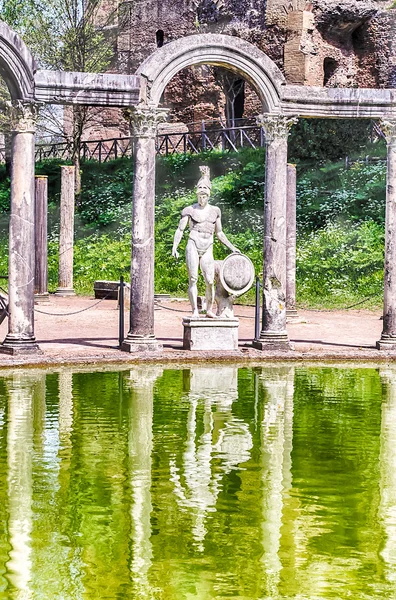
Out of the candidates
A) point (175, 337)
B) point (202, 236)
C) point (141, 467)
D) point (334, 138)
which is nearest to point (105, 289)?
point (175, 337)

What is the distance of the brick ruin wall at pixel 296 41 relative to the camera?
3575cm

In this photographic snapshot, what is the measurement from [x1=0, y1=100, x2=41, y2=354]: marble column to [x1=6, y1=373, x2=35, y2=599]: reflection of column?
2066 mm

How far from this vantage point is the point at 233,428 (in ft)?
31.9

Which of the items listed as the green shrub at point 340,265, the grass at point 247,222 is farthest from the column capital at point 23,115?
the green shrub at point 340,265

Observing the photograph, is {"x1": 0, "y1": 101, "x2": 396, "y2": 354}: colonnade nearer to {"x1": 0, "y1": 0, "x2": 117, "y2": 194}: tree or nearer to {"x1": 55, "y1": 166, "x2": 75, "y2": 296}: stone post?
{"x1": 55, "y1": 166, "x2": 75, "y2": 296}: stone post

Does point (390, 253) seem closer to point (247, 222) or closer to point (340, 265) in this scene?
point (340, 265)

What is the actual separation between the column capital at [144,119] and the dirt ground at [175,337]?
7.53 ft

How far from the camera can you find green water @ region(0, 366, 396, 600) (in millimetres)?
5953

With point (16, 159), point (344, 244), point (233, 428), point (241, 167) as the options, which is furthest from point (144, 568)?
point (241, 167)

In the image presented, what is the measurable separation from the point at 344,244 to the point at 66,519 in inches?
743

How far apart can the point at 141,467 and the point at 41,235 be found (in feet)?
45.4

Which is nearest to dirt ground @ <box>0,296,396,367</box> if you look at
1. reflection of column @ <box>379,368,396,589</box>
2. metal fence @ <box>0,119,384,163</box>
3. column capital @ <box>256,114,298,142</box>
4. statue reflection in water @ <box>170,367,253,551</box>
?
statue reflection in water @ <box>170,367,253,551</box>

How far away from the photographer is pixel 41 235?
2166 centimetres

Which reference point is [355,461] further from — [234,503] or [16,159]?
[16,159]
